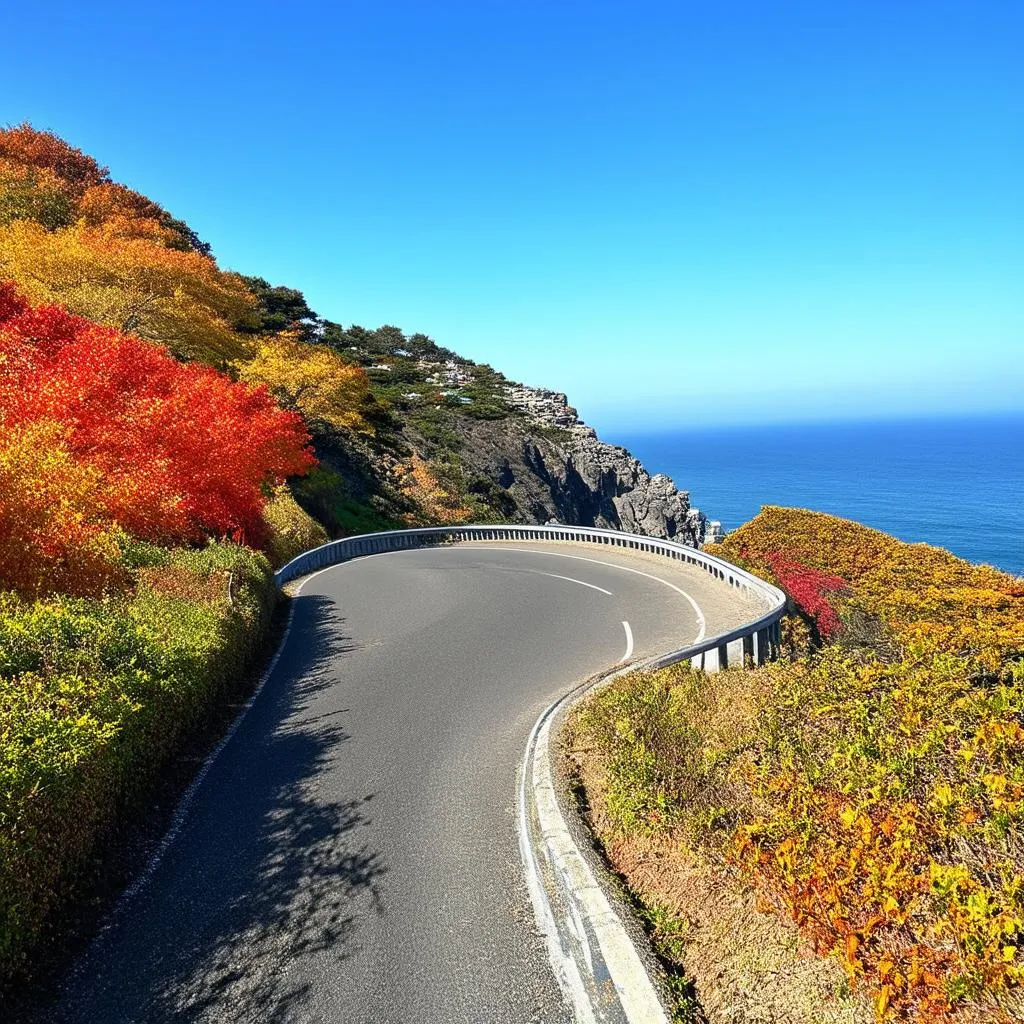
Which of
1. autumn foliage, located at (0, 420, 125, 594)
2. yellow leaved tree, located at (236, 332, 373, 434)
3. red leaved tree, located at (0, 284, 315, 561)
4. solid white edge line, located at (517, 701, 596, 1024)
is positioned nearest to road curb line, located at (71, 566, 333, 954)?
autumn foliage, located at (0, 420, 125, 594)

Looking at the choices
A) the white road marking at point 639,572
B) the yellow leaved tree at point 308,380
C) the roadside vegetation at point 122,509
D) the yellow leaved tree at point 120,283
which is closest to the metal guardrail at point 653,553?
the white road marking at point 639,572

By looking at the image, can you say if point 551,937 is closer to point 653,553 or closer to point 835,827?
point 835,827

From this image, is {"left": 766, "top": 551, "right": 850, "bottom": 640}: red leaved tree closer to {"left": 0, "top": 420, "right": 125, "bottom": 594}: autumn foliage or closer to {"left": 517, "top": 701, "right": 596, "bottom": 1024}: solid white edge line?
{"left": 517, "top": 701, "right": 596, "bottom": 1024}: solid white edge line

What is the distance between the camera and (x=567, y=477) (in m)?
59.6

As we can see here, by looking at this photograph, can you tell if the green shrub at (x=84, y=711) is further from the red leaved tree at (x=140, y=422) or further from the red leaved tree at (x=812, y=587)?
the red leaved tree at (x=812, y=587)

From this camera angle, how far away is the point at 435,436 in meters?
52.9

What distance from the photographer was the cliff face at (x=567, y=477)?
53875 mm

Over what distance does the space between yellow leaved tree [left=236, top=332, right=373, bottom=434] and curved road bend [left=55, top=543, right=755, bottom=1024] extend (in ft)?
81.0

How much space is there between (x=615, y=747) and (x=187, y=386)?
17.1 metres

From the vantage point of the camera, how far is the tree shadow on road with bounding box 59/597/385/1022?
4277 mm

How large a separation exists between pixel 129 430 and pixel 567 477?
4706cm

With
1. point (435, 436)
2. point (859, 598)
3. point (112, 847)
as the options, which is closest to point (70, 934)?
point (112, 847)

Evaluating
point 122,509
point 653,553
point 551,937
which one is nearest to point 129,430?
point 122,509

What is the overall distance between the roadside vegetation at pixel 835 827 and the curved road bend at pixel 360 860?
1.16 metres
